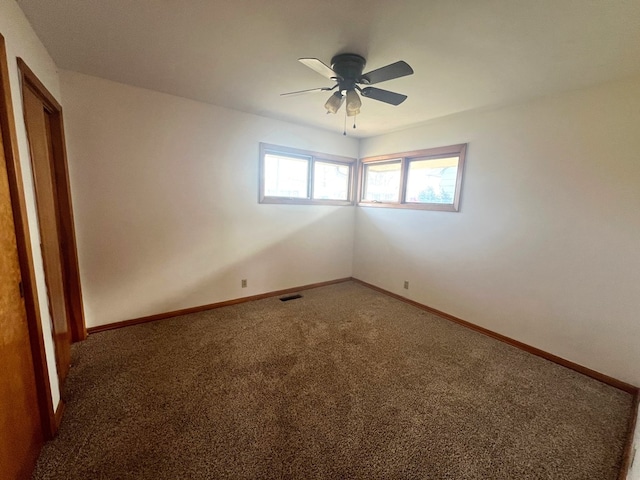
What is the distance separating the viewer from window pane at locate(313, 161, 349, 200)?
4.09 metres

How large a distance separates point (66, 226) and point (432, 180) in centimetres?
397

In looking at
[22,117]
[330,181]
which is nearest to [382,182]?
[330,181]

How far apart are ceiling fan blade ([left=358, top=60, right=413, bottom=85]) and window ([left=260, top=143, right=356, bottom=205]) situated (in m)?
1.85

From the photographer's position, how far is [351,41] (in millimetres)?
1727

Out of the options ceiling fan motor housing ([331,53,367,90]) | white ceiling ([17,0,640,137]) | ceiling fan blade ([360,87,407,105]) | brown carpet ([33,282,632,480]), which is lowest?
brown carpet ([33,282,632,480])

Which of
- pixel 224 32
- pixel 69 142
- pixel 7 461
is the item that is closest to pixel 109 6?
pixel 224 32

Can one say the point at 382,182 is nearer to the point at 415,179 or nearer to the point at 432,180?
the point at 415,179

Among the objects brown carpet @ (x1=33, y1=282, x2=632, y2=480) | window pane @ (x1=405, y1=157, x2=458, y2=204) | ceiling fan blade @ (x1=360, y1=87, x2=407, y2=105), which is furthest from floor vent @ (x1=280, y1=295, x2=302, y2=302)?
ceiling fan blade @ (x1=360, y1=87, x2=407, y2=105)

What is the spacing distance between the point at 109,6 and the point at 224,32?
61cm

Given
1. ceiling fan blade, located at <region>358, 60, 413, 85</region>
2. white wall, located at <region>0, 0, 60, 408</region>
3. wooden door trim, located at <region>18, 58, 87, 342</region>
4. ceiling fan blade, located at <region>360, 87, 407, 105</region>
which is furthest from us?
wooden door trim, located at <region>18, 58, 87, 342</region>

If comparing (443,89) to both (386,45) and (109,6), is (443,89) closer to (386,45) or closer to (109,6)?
(386,45)

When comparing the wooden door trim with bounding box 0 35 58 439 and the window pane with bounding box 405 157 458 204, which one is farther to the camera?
the window pane with bounding box 405 157 458 204

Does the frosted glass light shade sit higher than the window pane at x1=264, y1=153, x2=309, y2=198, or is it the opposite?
the frosted glass light shade

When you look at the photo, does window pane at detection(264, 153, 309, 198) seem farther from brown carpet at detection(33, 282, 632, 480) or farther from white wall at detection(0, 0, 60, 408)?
white wall at detection(0, 0, 60, 408)
